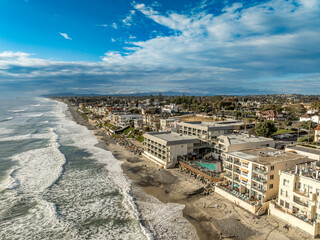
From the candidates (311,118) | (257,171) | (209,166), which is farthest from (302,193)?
(311,118)

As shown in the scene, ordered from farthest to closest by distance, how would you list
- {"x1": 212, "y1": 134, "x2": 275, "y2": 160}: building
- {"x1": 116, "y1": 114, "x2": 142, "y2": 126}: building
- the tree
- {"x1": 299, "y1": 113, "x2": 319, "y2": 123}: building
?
{"x1": 116, "y1": 114, "x2": 142, "y2": 126}: building < {"x1": 299, "y1": 113, "x2": 319, "y2": 123}: building < the tree < {"x1": 212, "y1": 134, "x2": 275, "y2": 160}: building

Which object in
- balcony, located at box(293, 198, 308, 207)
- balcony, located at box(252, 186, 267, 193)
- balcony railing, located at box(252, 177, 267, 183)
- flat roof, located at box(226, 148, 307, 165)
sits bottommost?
balcony, located at box(252, 186, 267, 193)

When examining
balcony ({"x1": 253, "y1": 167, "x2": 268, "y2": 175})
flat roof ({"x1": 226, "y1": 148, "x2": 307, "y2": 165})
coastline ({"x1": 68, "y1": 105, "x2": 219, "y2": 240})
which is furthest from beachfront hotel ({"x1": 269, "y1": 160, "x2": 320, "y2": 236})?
coastline ({"x1": 68, "y1": 105, "x2": 219, "y2": 240})

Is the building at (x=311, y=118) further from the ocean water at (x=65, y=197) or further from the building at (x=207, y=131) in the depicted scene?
the ocean water at (x=65, y=197)

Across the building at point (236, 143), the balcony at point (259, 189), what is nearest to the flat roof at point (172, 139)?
the building at point (236, 143)

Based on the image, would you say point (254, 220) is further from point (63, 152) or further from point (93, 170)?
point (63, 152)

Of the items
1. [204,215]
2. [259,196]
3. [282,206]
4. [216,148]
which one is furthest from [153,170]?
[282,206]

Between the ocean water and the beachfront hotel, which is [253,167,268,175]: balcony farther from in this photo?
the ocean water
